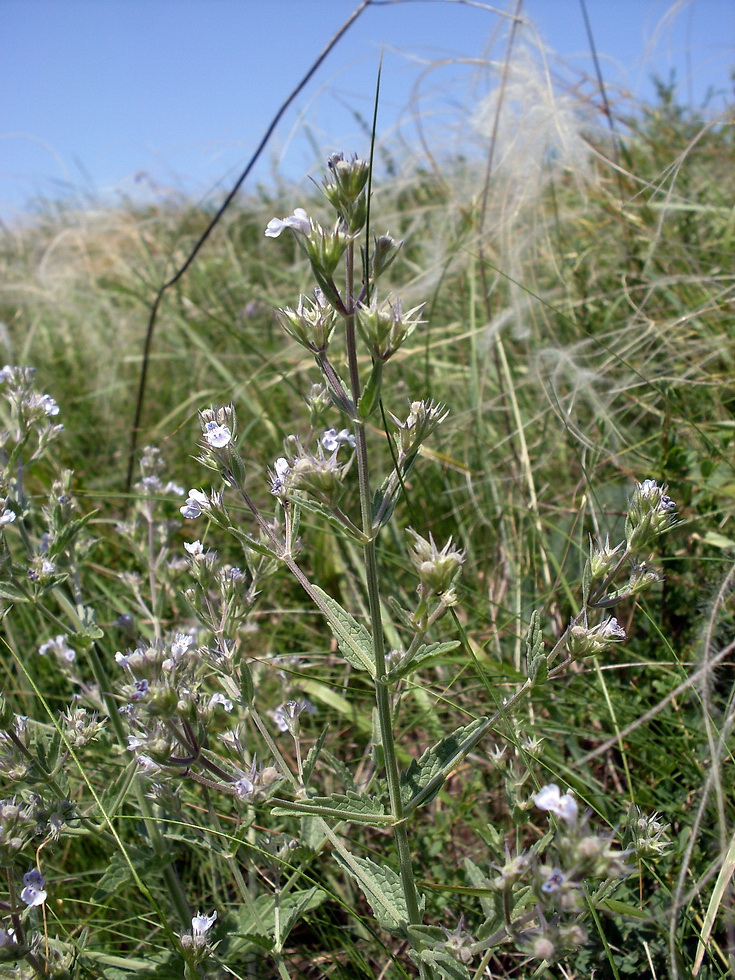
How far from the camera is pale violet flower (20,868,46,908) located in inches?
65.7

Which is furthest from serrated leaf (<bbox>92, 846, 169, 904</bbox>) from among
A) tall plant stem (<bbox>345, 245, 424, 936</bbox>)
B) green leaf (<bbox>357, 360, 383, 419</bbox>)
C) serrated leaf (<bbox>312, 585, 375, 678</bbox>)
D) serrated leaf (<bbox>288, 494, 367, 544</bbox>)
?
green leaf (<bbox>357, 360, 383, 419</bbox>)

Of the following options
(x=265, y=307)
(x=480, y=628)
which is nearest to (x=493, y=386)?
(x=480, y=628)

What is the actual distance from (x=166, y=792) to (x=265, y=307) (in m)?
4.45

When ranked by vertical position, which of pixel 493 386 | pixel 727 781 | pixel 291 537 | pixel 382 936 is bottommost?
pixel 382 936

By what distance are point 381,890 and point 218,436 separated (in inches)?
45.3

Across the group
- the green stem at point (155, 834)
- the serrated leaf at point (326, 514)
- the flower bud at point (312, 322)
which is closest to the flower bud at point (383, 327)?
the flower bud at point (312, 322)

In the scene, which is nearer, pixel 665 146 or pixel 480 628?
pixel 480 628

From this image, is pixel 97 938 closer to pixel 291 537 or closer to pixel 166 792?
pixel 166 792

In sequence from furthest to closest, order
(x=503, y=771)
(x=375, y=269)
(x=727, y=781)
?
(x=727, y=781)
(x=503, y=771)
(x=375, y=269)

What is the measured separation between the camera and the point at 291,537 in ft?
5.79

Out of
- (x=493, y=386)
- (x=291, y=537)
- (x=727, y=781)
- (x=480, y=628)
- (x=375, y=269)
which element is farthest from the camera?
(x=493, y=386)

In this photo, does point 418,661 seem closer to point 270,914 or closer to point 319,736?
point 319,736

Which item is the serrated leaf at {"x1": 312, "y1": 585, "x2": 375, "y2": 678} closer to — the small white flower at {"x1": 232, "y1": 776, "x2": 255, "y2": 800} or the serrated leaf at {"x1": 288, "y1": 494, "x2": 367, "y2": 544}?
the serrated leaf at {"x1": 288, "y1": 494, "x2": 367, "y2": 544}

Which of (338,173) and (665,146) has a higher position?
(665,146)
